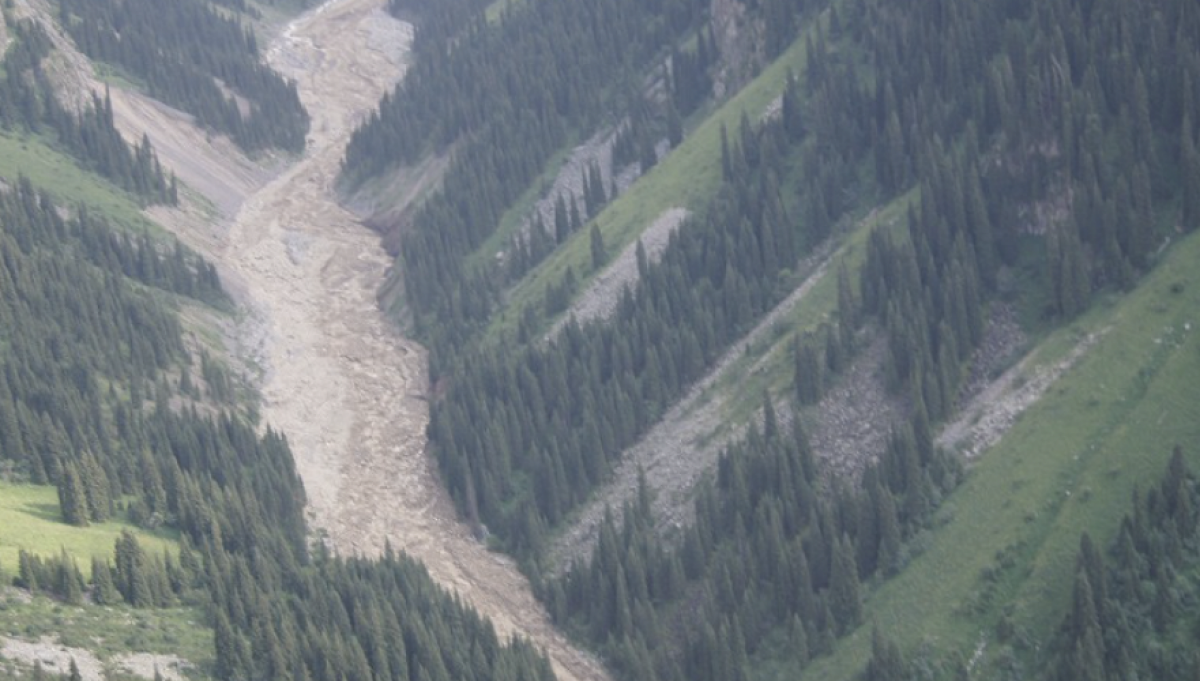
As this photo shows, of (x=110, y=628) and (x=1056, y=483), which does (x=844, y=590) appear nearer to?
(x=1056, y=483)

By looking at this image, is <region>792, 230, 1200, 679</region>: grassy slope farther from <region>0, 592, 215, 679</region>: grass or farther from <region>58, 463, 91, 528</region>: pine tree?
<region>58, 463, 91, 528</region>: pine tree

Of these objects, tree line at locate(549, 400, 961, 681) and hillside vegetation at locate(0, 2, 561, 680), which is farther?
tree line at locate(549, 400, 961, 681)

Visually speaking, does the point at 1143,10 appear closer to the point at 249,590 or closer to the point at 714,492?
the point at 714,492

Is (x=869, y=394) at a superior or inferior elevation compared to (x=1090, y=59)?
inferior

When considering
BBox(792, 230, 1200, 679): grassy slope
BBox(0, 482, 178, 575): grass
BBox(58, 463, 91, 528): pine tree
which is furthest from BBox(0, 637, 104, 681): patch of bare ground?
BBox(792, 230, 1200, 679): grassy slope

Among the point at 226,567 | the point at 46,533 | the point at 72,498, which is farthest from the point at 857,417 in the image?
the point at 46,533

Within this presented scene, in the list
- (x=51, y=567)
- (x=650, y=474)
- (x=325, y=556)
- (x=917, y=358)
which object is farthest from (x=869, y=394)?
(x=51, y=567)
